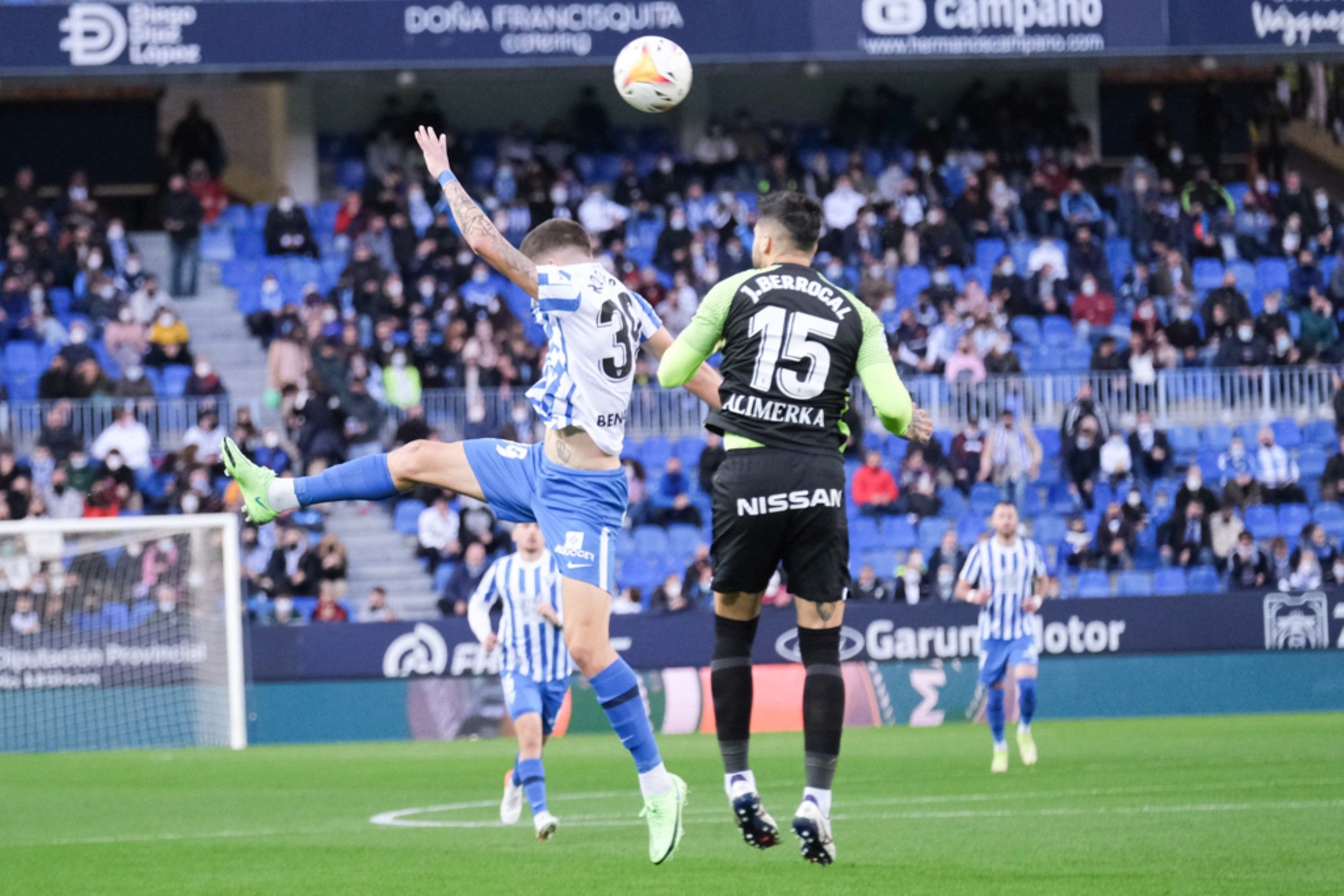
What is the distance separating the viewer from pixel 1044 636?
22.0 meters

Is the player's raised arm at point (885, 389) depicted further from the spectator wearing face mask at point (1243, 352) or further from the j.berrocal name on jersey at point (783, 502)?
the spectator wearing face mask at point (1243, 352)

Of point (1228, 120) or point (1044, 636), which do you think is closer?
point (1044, 636)

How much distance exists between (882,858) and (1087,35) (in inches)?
786

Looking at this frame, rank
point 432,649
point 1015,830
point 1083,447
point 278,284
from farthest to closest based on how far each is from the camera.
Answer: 1. point 278,284
2. point 1083,447
3. point 432,649
4. point 1015,830

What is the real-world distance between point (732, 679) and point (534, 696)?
14.7 ft

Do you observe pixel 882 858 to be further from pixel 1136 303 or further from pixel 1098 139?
pixel 1098 139

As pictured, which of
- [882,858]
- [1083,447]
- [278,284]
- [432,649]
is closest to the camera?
[882,858]

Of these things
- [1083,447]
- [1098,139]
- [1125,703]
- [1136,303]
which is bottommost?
[1125,703]

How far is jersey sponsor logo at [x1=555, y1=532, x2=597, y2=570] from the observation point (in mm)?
8016

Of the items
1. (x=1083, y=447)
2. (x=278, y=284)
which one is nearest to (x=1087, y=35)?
(x=1083, y=447)

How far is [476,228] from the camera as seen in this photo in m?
8.15

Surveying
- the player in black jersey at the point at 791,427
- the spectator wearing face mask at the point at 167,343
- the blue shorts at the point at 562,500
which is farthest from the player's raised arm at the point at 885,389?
the spectator wearing face mask at the point at 167,343

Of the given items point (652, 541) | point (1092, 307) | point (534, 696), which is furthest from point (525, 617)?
point (1092, 307)

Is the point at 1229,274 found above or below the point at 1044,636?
above
